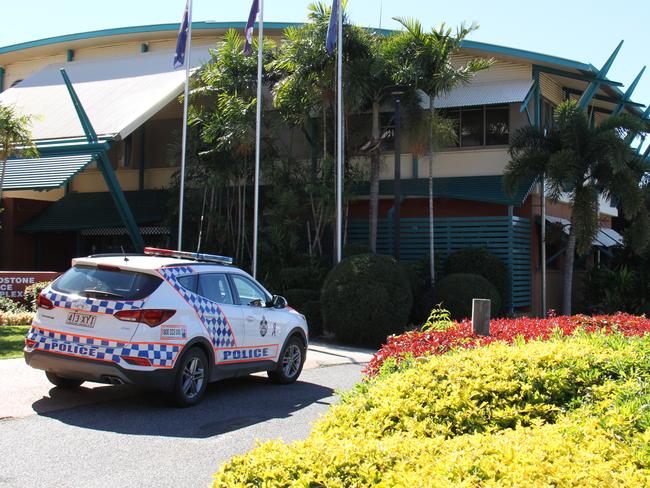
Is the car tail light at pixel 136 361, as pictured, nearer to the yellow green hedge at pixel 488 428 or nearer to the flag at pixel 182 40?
the yellow green hedge at pixel 488 428

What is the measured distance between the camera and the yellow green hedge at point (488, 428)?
3291mm

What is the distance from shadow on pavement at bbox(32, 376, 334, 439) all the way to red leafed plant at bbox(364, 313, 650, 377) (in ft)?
6.51

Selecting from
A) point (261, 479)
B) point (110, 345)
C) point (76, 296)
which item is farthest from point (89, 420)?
point (261, 479)

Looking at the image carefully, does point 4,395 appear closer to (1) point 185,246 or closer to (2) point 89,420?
(2) point 89,420

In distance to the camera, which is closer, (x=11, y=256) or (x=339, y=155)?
(x=339, y=155)

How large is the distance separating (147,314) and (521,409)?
4605mm

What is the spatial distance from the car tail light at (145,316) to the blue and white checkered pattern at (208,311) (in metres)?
0.44

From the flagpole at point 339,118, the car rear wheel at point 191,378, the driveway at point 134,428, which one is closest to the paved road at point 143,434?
the driveway at point 134,428

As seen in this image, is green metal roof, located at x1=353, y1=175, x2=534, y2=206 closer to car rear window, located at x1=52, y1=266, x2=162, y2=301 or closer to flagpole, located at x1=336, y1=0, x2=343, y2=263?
flagpole, located at x1=336, y1=0, x2=343, y2=263

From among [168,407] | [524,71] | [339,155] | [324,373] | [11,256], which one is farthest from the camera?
[11,256]

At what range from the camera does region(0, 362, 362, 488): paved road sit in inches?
231

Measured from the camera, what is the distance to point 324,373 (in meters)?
12.0

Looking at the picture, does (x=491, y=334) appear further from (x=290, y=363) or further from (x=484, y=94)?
(x=484, y=94)

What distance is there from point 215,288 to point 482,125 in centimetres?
1393
